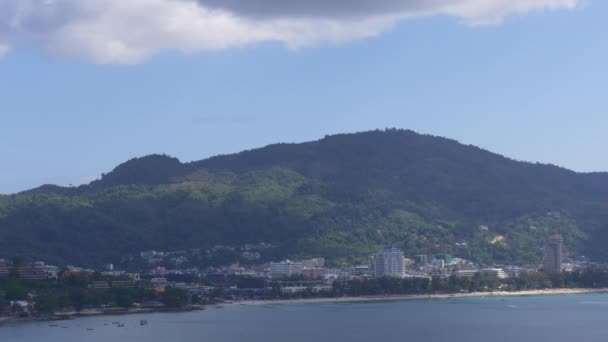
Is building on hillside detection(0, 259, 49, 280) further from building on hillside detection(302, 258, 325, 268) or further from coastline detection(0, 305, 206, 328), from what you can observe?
building on hillside detection(302, 258, 325, 268)

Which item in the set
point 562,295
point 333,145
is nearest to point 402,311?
point 562,295

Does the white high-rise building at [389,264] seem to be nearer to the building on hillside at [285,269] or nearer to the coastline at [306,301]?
the building on hillside at [285,269]

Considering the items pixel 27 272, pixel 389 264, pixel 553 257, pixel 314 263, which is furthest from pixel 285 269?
pixel 27 272

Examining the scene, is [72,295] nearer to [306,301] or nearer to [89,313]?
[89,313]

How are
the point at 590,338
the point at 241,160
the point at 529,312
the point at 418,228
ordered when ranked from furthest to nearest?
the point at 241,160
the point at 418,228
the point at 529,312
the point at 590,338

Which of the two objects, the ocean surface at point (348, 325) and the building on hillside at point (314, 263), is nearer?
the ocean surface at point (348, 325)

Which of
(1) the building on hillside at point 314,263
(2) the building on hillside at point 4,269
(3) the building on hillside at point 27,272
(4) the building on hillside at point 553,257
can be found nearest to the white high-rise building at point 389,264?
(1) the building on hillside at point 314,263

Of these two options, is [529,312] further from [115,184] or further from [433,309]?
[115,184]
